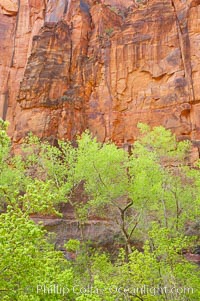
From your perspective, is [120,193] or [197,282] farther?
[120,193]

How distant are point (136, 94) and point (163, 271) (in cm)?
2316

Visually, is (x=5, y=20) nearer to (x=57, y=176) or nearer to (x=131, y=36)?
(x=131, y=36)

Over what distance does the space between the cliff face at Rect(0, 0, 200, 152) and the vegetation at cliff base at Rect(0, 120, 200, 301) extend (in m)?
10.0

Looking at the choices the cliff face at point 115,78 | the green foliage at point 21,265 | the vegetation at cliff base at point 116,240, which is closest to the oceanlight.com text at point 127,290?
the vegetation at cliff base at point 116,240

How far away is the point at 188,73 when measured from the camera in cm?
3036

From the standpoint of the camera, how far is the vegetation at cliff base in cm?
779

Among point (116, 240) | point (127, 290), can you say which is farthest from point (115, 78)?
point (127, 290)

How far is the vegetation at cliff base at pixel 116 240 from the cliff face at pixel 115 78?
10.0 m

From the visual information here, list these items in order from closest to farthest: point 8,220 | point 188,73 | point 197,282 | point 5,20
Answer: point 8,220, point 197,282, point 188,73, point 5,20

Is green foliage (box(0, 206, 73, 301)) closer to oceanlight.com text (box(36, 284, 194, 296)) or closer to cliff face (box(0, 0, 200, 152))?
oceanlight.com text (box(36, 284, 194, 296))

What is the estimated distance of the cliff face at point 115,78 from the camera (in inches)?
1206

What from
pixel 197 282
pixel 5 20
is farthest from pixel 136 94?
pixel 197 282

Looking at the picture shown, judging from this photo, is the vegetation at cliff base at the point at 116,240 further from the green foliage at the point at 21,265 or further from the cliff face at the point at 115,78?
the cliff face at the point at 115,78

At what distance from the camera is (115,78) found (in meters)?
33.7
